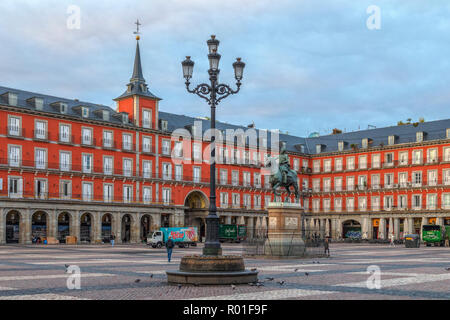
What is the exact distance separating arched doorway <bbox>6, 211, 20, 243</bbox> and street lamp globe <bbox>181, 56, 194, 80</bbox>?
44844mm

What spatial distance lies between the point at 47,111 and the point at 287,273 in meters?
45.8

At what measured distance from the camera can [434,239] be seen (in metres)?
60.1

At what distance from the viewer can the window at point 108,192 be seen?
Result: 65.4m

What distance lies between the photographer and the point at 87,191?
210 feet

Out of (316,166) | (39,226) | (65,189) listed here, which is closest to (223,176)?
(316,166)

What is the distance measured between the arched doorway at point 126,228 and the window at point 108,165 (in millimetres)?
5901

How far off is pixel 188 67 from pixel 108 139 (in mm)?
48926

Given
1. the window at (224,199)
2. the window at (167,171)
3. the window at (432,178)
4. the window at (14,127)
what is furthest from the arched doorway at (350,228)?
the window at (14,127)

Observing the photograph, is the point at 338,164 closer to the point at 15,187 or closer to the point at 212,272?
the point at 15,187

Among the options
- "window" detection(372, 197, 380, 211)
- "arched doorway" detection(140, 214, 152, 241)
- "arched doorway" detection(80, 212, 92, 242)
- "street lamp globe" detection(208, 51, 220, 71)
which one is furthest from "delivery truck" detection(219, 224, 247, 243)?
"street lamp globe" detection(208, 51, 220, 71)

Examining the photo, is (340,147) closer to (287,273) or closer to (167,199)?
(167,199)

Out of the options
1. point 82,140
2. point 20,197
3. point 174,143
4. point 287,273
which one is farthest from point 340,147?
point 287,273

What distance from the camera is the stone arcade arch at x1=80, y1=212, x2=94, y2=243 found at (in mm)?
63859

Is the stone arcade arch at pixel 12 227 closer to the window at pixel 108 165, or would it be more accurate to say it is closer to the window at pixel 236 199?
the window at pixel 108 165
